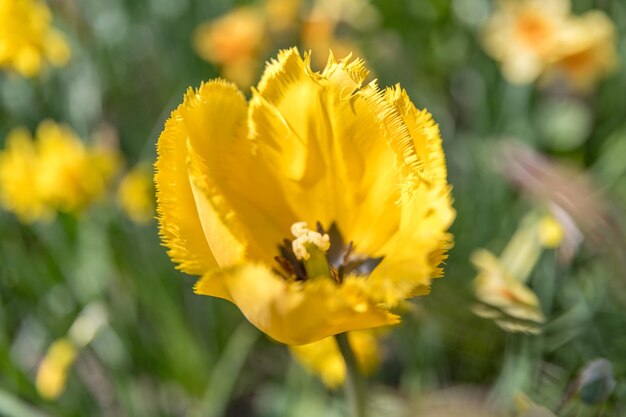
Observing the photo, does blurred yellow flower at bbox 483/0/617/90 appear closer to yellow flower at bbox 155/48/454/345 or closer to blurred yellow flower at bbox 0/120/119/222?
blurred yellow flower at bbox 0/120/119/222

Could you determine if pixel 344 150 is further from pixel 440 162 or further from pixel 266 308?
pixel 266 308

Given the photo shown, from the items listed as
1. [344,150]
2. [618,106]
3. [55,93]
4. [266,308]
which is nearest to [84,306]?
[55,93]

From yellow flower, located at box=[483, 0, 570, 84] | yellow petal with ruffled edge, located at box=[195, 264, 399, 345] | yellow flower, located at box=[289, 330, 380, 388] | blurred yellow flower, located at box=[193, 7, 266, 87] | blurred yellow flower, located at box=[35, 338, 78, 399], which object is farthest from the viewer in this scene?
blurred yellow flower, located at box=[193, 7, 266, 87]

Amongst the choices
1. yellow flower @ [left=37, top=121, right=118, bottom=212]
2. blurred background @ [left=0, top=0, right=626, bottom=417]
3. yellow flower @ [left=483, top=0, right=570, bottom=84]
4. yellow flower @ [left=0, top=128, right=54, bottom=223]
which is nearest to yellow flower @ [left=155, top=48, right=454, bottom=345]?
blurred background @ [left=0, top=0, right=626, bottom=417]

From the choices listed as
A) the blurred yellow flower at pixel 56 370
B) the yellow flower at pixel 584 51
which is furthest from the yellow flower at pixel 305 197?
the yellow flower at pixel 584 51

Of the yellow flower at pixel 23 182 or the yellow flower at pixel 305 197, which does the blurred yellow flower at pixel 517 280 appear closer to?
the yellow flower at pixel 305 197

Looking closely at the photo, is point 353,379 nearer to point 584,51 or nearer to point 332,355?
point 332,355

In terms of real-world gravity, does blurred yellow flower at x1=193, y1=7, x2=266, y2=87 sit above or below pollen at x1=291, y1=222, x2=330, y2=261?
above
